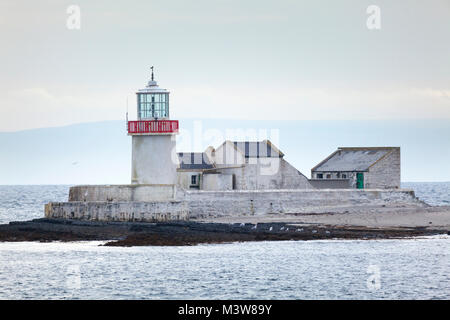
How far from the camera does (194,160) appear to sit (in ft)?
164

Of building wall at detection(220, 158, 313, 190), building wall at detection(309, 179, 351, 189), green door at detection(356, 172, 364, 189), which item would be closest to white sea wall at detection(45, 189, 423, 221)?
green door at detection(356, 172, 364, 189)

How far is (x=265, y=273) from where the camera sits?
104 feet

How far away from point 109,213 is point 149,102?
5.75 meters

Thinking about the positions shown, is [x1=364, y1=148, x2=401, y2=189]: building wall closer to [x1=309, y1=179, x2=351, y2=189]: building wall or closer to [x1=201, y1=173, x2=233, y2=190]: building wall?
[x1=309, y1=179, x2=351, y2=189]: building wall

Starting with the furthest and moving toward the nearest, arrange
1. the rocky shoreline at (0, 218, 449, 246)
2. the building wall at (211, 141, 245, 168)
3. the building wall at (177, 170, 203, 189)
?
the building wall at (211, 141, 245, 168) < the building wall at (177, 170, 203, 189) < the rocky shoreline at (0, 218, 449, 246)

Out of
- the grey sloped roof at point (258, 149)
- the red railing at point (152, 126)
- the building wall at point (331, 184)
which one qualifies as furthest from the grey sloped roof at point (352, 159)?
the red railing at point (152, 126)

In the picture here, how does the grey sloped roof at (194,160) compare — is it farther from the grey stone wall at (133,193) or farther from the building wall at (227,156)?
the grey stone wall at (133,193)

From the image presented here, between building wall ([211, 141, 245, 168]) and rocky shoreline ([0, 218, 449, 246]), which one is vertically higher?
Result: building wall ([211, 141, 245, 168])

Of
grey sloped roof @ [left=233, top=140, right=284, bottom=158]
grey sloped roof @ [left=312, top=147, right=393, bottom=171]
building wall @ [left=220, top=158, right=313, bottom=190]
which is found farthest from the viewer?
grey sloped roof @ [left=312, top=147, right=393, bottom=171]

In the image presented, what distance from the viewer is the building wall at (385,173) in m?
51.8

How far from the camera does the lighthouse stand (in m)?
44.4

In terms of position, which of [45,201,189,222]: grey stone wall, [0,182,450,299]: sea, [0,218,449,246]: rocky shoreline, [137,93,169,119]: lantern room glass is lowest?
[0,182,450,299]: sea
